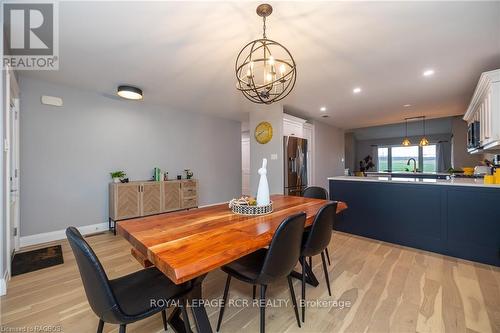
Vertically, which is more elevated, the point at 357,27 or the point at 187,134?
the point at 357,27

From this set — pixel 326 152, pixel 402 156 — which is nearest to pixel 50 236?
pixel 326 152

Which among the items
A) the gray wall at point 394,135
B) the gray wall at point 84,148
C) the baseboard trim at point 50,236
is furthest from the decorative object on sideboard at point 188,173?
the gray wall at point 394,135

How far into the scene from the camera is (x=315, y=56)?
2467 mm

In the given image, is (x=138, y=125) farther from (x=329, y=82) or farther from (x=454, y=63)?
(x=454, y=63)

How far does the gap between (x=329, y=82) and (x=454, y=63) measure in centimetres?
146

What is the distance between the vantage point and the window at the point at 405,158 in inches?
341

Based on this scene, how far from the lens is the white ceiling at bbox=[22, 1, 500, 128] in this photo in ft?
5.70

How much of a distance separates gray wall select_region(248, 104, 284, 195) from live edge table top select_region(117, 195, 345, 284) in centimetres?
243

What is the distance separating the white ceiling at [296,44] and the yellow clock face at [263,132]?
94cm

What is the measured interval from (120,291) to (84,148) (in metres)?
3.25

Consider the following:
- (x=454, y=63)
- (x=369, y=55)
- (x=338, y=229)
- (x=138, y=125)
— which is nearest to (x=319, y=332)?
(x=338, y=229)

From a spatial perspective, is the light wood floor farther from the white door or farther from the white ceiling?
the white ceiling

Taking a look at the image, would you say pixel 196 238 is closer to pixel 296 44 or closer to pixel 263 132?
pixel 296 44

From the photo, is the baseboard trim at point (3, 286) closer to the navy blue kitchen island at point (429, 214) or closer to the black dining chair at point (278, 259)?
the black dining chair at point (278, 259)
